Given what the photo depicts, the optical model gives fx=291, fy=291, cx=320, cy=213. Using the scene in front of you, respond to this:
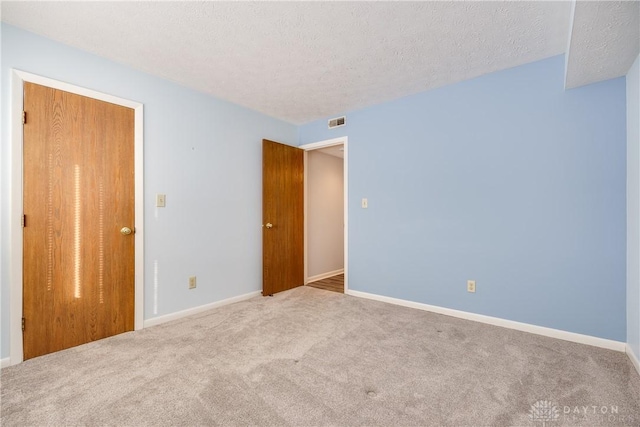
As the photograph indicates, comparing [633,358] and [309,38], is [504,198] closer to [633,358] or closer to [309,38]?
[633,358]

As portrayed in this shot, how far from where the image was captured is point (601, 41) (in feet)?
5.98

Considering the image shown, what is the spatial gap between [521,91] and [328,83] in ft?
5.91

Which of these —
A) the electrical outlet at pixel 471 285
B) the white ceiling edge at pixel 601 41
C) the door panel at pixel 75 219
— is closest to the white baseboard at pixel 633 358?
the electrical outlet at pixel 471 285

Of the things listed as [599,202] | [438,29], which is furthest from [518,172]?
[438,29]

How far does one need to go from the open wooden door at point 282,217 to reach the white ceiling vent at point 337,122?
2.02ft

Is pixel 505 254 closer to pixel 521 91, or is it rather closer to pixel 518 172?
pixel 518 172

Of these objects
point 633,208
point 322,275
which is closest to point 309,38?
point 633,208

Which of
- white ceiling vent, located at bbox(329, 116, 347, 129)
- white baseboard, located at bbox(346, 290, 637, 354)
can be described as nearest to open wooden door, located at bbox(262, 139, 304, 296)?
white ceiling vent, located at bbox(329, 116, 347, 129)

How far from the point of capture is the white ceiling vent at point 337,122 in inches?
154

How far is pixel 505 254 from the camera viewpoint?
2736 mm

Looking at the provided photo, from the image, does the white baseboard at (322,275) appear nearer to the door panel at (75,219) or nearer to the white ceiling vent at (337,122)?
the white ceiling vent at (337,122)

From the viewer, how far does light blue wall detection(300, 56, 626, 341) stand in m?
2.31

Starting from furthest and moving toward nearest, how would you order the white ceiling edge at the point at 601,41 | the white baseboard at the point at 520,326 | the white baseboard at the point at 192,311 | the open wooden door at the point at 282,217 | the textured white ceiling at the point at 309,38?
the open wooden door at the point at 282,217
the white baseboard at the point at 192,311
the white baseboard at the point at 520,326
the textured white ceiling at the point at 309,38
the white ceiling edge at the point at 601,41

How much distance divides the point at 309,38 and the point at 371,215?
2121mm
